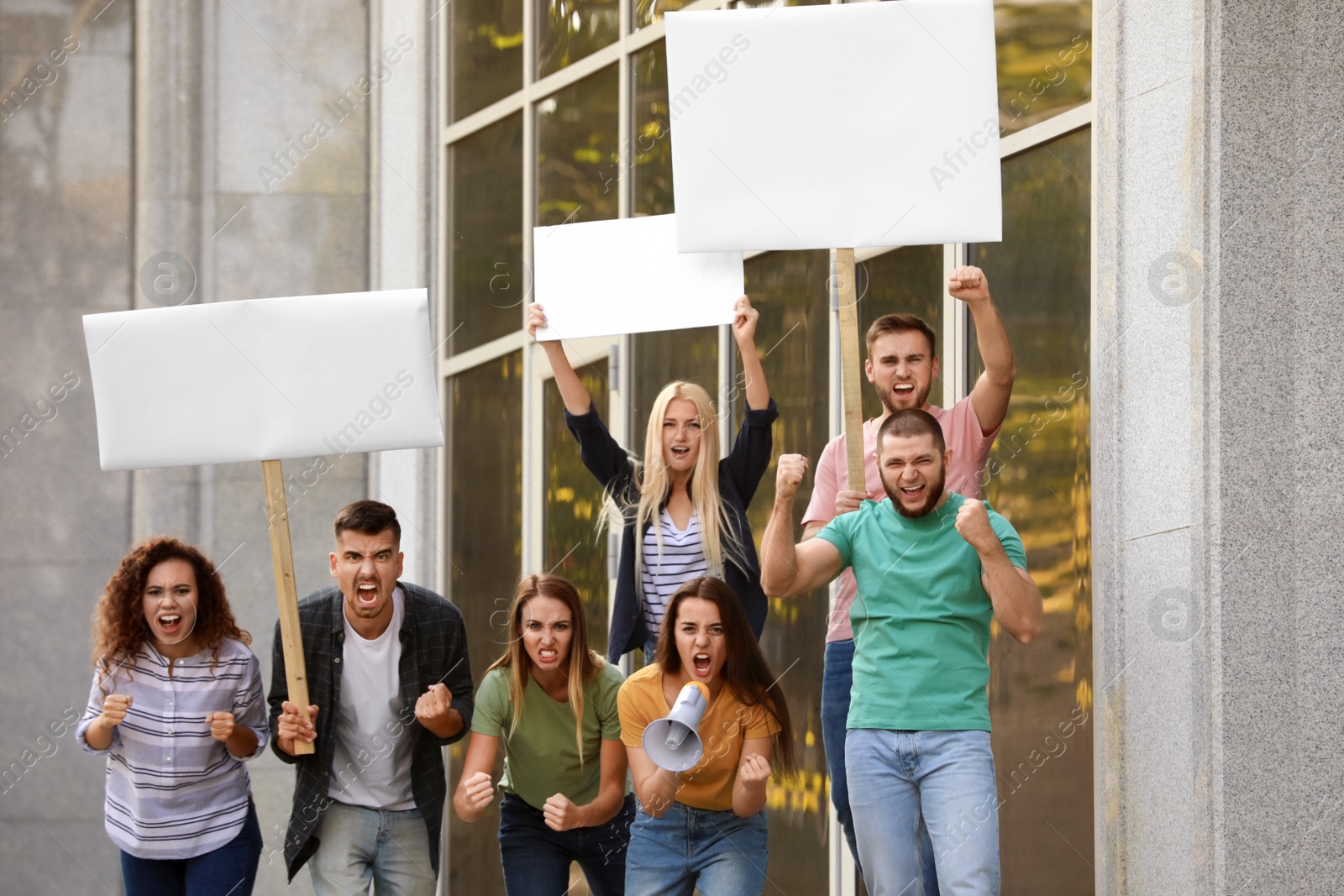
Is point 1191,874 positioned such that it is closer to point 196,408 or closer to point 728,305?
point 728,305

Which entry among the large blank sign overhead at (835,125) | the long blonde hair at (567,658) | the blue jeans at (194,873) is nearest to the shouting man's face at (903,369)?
the large blank sign overhead at (835,125)

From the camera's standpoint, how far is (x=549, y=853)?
6367mm

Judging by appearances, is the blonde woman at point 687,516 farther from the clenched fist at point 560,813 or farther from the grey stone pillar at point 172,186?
the grey stone pillar at point 172,186

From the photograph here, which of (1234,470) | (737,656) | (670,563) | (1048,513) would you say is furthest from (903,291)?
(737,656)

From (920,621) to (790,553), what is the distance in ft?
1.43

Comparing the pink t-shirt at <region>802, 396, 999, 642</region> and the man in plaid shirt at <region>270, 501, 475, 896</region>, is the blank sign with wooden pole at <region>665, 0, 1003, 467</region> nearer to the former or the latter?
the pink t-shirt at <region>802, 396, 999, 642</region>

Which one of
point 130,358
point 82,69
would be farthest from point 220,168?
point 130,358

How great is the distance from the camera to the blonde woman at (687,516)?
6.43 meters

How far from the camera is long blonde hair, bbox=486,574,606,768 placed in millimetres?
6348

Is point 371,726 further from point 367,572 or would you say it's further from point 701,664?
point 701,664

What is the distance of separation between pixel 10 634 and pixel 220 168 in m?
3.06

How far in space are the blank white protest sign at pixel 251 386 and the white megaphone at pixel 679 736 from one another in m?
1.29

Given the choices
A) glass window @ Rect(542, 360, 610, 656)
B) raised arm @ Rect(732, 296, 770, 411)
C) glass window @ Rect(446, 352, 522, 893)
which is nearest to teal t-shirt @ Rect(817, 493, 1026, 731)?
raised arm @ Rect(732, 296, 770, 411)

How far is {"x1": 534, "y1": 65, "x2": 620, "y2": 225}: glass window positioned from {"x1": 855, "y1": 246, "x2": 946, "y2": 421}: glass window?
7.81 ft
